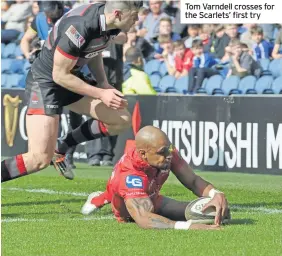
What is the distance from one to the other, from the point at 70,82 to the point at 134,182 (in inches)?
54.6

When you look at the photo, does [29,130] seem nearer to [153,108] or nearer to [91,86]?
[91,86]

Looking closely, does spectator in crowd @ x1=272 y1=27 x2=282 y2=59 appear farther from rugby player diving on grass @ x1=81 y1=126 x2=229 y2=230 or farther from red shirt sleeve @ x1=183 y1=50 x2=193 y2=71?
rugby player diving on grass @ x1=81 y1=126 x2=229 y2=230

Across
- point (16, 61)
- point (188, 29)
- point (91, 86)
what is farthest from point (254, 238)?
point (16, 61)

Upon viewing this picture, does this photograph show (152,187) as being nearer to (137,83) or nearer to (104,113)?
(104,113)

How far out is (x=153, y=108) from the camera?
1598cm

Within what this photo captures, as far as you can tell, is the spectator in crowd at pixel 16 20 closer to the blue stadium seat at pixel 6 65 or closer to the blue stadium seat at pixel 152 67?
the blue stadium seat at pixel 6 65

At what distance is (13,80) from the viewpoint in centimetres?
2003

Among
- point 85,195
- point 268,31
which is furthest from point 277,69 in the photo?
point 85,195

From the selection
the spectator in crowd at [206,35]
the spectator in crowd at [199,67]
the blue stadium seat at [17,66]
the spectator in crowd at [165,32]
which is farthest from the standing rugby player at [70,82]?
the blue stadium seat at [17,66]

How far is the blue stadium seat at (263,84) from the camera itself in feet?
53.1

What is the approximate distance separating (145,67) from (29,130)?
9496mm

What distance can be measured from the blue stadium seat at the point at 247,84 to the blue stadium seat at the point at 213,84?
20.7 inches

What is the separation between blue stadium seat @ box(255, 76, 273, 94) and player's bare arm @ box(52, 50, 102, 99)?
22.8ft

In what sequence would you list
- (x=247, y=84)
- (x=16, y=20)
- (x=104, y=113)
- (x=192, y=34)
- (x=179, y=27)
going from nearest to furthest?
(x=104, y=113) < (x=247, y=84) < (x=192, y=34) < (x=179, y=27) < (x=16, y=20)
